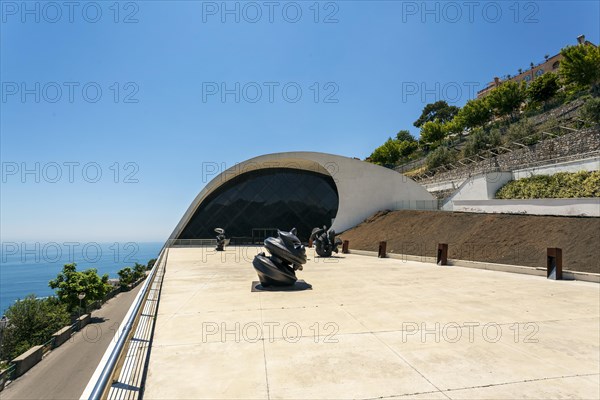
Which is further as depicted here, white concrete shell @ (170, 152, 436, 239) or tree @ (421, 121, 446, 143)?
tree @ (421, 121, 446, 143)

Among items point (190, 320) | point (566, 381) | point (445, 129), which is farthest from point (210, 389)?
point (445, 129)

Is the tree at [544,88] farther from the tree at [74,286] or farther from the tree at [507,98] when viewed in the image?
the tree at [74,286]

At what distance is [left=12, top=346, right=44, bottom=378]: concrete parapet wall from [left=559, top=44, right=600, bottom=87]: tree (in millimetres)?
63092

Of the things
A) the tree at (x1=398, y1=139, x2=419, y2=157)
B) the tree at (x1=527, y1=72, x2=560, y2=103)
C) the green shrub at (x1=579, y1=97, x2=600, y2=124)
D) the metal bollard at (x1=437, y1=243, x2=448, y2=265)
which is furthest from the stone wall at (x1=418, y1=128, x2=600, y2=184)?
the tree at (x1=398, y1=139, x2=419, y2=157)

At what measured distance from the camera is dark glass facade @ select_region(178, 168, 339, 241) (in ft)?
106

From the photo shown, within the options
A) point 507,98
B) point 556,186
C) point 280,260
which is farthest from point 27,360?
point 507,98

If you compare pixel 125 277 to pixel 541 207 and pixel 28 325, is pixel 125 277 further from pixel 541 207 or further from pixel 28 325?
pixel 541 207

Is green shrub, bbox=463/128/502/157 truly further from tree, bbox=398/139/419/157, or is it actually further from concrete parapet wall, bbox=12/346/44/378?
concrete parapet wall, bbox=12/346/44/378

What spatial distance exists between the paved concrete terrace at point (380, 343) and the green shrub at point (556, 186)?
12.8 m

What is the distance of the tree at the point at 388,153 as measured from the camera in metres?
66.7

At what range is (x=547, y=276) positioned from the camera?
35.8ft

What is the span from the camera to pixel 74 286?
34.2m

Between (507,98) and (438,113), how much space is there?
41.1 meters

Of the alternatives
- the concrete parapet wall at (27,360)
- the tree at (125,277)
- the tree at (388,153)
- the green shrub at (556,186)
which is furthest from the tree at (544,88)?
the tree at (125,277)
